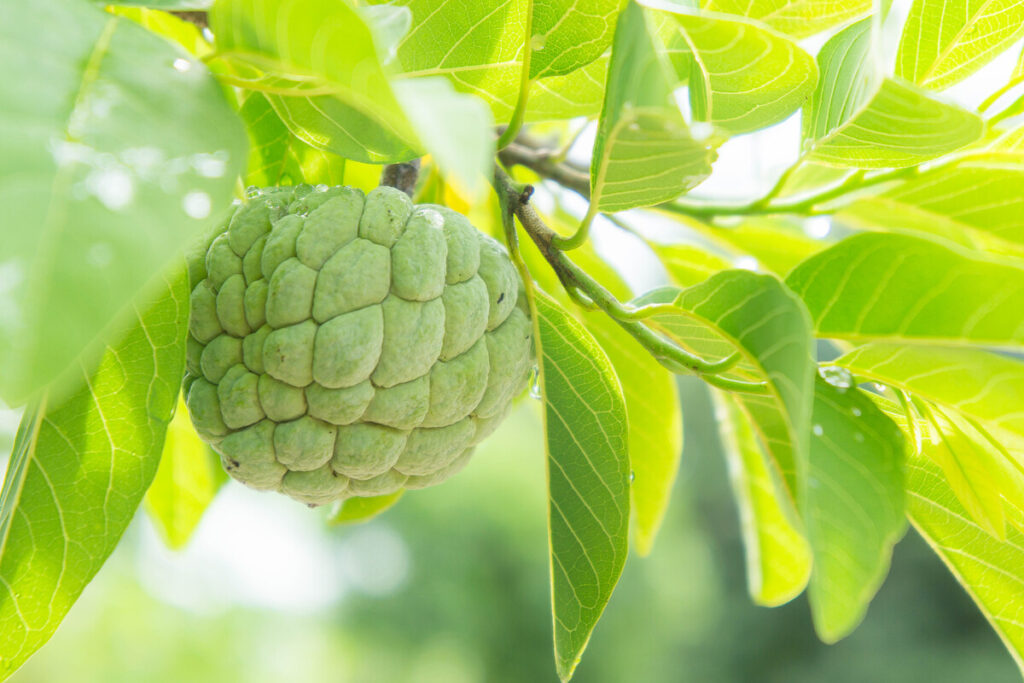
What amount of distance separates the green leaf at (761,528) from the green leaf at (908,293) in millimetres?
591

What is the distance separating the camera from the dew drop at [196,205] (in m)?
0.44

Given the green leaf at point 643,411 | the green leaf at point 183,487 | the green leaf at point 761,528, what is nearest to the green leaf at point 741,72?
the green leaf at point 643,411

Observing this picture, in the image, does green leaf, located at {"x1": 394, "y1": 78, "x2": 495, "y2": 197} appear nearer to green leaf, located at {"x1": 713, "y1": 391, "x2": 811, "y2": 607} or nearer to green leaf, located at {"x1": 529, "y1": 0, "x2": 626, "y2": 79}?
green leaf, located at {"x1": 529, "y1": 0, "x2": 626, "y2": 79}

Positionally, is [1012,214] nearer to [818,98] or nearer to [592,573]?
[818,98]

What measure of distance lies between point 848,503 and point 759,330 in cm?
14

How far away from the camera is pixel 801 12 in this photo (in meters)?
0.90

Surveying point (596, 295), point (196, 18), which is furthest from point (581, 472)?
point (196, 18)

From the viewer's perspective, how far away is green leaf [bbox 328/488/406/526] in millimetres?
1139

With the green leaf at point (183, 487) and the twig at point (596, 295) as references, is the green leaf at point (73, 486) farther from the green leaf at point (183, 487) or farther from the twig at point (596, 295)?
the green leaf at point (183, 487)

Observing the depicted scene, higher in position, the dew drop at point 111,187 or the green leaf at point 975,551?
the dew drop at point 111,187

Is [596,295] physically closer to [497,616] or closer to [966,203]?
[966,203]

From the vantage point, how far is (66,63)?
1.56 ft

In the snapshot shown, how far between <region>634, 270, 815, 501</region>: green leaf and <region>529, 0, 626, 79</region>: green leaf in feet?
0.83

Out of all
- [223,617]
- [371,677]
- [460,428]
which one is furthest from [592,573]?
[371,677]
